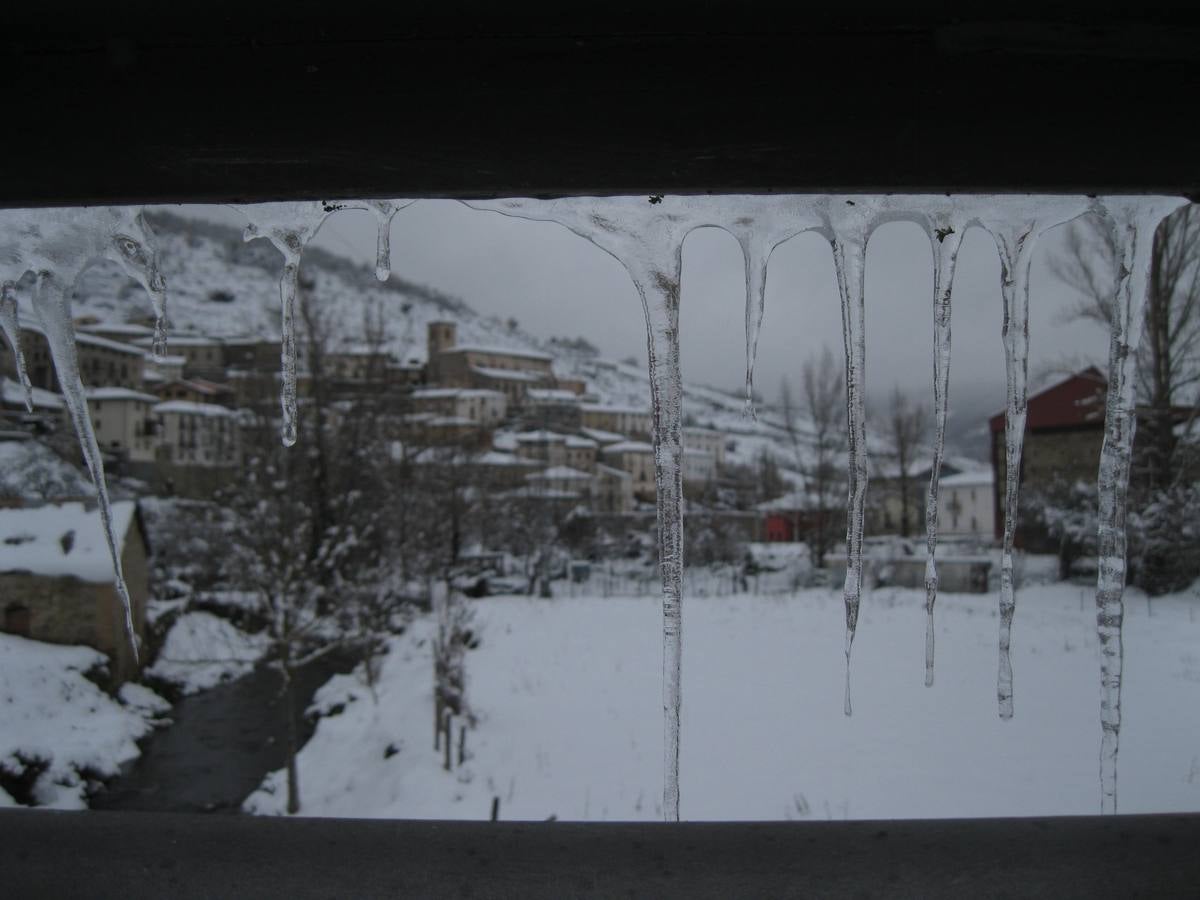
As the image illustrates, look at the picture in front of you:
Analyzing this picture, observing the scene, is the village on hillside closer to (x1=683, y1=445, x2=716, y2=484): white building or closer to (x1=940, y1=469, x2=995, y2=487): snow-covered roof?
(x1=940, y1=469, x2=995, y2=487): snow-covered roof

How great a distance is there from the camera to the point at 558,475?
47.2 meters

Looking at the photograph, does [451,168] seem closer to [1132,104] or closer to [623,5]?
[623,5]

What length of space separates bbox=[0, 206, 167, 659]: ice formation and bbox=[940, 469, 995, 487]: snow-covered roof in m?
54.2

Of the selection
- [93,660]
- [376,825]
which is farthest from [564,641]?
[376,825]

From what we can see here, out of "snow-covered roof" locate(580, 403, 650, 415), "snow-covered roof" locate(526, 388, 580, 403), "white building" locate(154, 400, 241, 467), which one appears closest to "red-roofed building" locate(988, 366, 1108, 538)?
"white building" locate(154, 400, 241, 467)

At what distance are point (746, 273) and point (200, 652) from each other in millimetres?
20951

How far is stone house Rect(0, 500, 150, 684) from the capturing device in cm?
1361

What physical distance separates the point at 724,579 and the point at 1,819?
26865 mm

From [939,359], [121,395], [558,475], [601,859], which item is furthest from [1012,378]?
[121,395]

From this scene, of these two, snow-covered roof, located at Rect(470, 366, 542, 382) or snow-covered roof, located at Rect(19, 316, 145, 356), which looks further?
snow-covered roof, located at Rect(470, 366, 542, 382)

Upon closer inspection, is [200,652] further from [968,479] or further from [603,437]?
[603,437]

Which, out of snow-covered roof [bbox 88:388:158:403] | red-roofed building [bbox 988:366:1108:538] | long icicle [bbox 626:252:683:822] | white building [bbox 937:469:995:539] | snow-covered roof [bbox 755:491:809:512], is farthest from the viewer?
white building [bbox 937:469:995:539]

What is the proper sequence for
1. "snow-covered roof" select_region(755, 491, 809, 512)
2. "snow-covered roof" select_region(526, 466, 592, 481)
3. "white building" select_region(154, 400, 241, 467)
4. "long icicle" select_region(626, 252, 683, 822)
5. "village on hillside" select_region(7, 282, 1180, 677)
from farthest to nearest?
"snow-covered roof" select_region(526, 466, 592, 481)
"snow-covered roof" select_region(755, 491, 809, 512)
"white building" select_region(154, 400, 241, 467)
"village on hillside" select_region(7, 282, 1180, 677)
"long icicle" select_region(626, 252, 683, 822)

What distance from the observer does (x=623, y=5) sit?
57.2 inches
